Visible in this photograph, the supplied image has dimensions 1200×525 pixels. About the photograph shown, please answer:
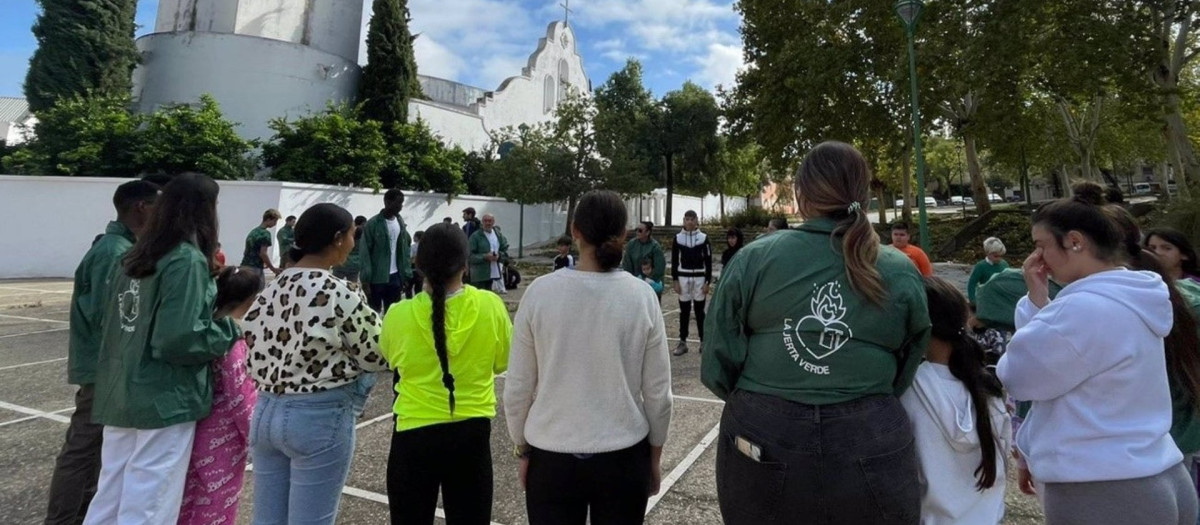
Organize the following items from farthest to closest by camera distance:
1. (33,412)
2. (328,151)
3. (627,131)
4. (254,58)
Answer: (627,131), (254,58), (328,151), (33,412)

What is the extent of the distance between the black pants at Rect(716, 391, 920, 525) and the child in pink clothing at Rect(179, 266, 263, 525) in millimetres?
1953

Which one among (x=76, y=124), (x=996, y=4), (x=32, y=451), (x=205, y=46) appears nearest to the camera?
(x=32, y=451)

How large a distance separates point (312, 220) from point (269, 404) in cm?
71

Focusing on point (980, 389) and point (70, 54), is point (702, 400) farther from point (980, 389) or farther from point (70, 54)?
point (70, 54)

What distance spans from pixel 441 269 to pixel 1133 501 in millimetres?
2298

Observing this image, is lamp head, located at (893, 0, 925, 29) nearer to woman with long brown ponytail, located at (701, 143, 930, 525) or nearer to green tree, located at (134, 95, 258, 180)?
woman with long brown ponytail, located at (701, 143, 930, 525)

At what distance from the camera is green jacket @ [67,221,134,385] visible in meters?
2.76

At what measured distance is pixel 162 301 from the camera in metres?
2.17

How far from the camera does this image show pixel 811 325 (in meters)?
1.60

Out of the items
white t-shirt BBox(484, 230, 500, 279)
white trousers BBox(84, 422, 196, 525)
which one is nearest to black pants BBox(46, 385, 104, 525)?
white trousers BBox(84, 422, 196, 525)

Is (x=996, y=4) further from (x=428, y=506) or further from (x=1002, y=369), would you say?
(x=428, y=506)

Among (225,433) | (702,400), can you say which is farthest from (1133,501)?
(702,400)

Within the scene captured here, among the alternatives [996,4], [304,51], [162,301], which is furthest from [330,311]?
[304,51]

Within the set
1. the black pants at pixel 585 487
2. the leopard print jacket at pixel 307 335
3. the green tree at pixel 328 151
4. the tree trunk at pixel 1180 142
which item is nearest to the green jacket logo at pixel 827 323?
the black pants at pixel 585 487
